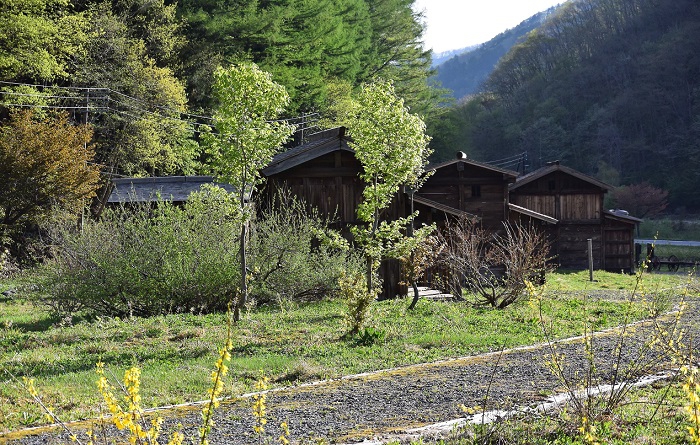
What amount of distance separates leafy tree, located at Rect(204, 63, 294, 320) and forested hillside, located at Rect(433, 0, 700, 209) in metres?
54.1

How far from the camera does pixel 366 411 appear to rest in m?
8.26

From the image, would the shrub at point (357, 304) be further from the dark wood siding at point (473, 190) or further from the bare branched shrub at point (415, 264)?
the dark wood siding at point (473, 190)

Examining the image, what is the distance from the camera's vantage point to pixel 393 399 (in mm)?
8781

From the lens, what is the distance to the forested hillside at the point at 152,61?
33719mm

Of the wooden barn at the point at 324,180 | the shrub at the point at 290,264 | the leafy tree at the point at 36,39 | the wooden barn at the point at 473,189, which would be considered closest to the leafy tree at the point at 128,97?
the leafy tree at the point at 36,39

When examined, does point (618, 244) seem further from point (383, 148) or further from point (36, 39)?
point (36, 39)

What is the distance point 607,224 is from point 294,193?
23195 mm

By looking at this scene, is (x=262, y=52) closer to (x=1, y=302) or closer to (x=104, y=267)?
(x=1, y=302)

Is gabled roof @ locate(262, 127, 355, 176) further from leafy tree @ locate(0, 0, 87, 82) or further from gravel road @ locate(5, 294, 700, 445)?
leafy tree @ locate(0, 0, 87, 82)

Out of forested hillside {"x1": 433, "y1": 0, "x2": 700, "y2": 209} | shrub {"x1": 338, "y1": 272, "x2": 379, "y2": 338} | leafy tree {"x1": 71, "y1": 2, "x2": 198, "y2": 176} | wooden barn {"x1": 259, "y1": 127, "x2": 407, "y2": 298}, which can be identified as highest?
forested hillside {"x1": 433, "y1": 0, "x2": 700, "y2": 209}

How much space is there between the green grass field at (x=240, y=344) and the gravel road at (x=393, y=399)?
66 centimetres

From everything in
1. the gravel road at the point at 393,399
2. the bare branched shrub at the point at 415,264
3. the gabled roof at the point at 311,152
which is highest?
the gabled roof at the point at 311,152

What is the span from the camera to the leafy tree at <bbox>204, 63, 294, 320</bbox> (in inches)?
571

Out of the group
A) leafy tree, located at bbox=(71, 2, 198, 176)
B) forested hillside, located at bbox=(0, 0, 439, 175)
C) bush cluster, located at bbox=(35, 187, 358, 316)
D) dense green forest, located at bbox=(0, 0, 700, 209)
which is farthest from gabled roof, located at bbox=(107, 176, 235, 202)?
leafy tree, located at bbox=(71, 2, 198, 176)
